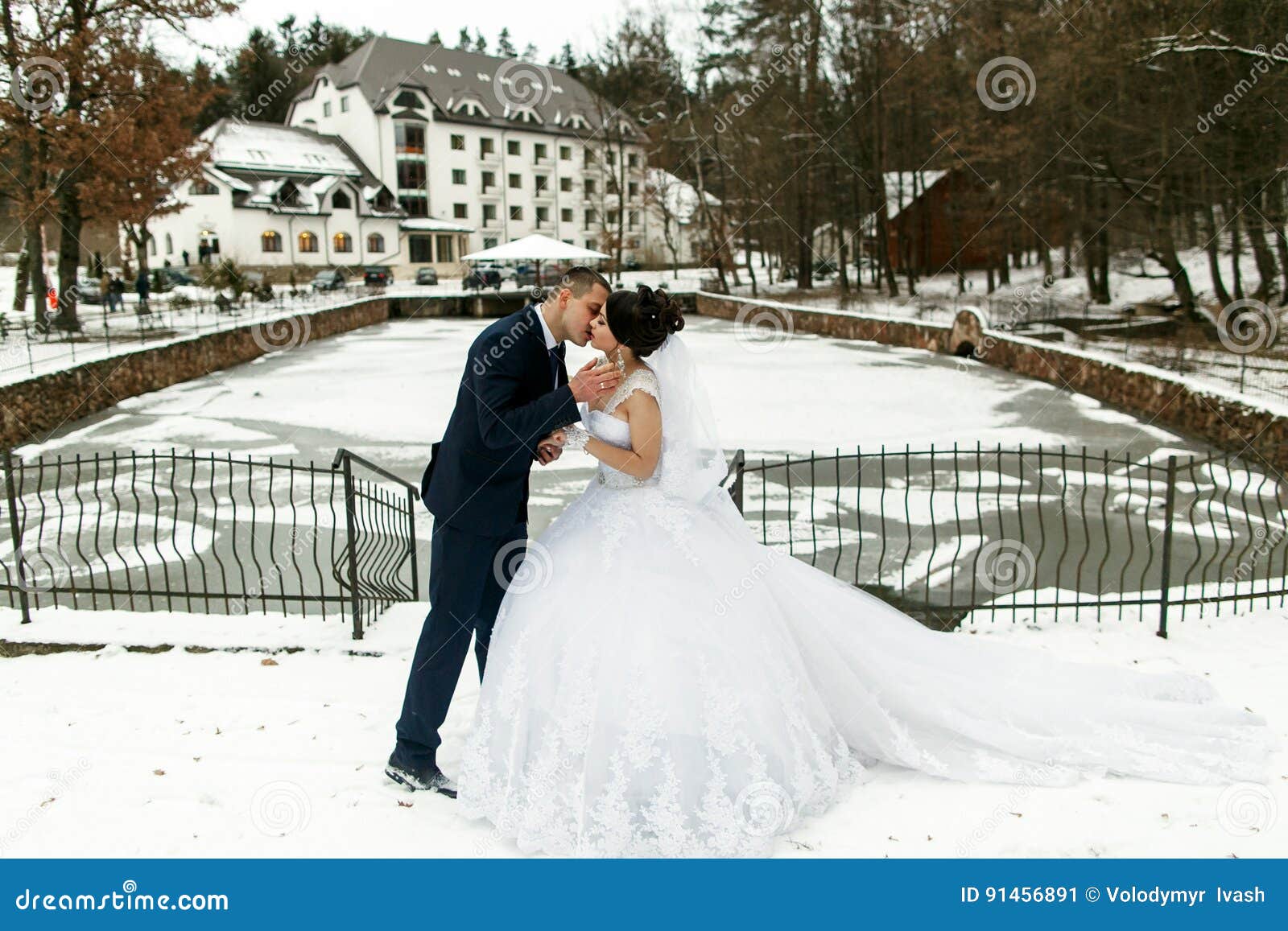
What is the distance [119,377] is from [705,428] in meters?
16.2

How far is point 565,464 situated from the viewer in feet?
38.7

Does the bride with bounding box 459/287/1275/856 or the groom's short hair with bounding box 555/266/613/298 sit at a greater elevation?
the groom's short hair with bounding box 555/266/613/298

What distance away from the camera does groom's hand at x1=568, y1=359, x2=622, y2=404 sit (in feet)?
11.3

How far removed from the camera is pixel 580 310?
141 inches

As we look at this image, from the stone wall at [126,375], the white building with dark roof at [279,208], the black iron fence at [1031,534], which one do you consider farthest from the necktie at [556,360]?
the white building with dark roof at [279,208]

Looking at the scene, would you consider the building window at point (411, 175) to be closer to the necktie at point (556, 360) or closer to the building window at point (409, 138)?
the building window at point (409, 138)

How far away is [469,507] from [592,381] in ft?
2.16

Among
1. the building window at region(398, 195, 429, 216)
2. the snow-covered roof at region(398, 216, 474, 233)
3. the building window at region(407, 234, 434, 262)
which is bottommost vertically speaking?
the building window at region(407, 234, 434, 262)

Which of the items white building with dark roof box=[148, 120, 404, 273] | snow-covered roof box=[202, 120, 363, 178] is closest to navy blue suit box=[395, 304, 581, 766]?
white building with dark roof box=[148, 120, 404, 273]

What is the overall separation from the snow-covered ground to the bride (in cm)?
15

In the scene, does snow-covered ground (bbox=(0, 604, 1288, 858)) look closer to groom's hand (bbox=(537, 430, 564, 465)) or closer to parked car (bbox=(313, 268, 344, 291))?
groom's hand (bbox=(537, 430, 564, 465))

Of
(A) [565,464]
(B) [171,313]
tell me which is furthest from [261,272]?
(A) [565,464]

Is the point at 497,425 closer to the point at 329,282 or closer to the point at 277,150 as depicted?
the point at 329,282

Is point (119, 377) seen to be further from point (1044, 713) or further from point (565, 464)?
point (1044, 713)
